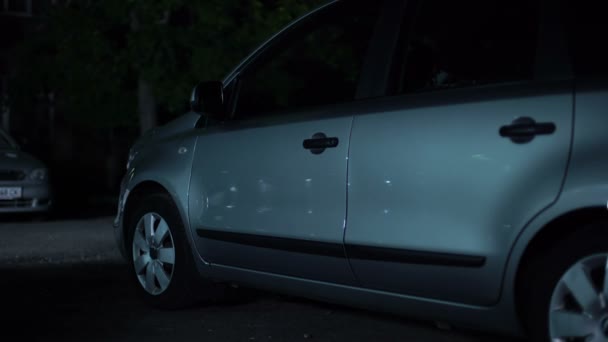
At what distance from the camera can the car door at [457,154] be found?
3840 millimetres

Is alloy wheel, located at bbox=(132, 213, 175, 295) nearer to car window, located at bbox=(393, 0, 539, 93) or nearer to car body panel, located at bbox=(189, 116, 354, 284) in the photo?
car body panel, located at bbox=(189, 116, 354, 284)

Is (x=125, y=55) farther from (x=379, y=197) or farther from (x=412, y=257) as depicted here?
(x=412, y=257)

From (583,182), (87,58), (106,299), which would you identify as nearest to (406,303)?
(583,182)

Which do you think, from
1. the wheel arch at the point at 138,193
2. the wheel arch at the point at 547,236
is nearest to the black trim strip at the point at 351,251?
the wheel arch at the point at 547,236

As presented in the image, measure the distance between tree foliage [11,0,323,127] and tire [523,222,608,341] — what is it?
13.2 meters

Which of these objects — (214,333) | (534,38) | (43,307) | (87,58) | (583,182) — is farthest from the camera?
(87,58)

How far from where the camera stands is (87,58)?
1788 cm

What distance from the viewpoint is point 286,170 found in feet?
16.2

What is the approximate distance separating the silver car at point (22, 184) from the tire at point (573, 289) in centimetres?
969

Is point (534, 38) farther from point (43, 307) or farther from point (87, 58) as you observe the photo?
point (87, 58)

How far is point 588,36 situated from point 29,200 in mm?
10025


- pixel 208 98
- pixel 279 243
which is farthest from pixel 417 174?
pixel 208 98

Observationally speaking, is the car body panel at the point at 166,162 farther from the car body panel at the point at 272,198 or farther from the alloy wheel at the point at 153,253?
the alloy wheel at the point at 153,253

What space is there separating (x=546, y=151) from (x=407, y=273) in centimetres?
93
